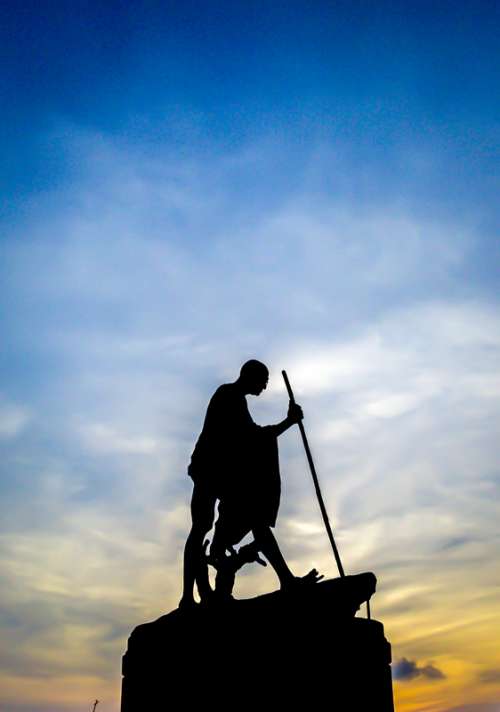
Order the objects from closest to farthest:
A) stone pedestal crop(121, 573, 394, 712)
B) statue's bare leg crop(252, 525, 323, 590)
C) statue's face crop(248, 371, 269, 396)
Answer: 1. stone pedestal crop(121, 573, 394, 712)
2. statue's bare leg crop(252, 525, 323, 590)
3. statue's face crop(248, 371, 269, 396)

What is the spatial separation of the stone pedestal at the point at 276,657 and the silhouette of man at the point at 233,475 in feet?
2.14

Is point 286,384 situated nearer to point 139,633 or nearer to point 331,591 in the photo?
point 331,591

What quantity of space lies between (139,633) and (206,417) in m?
2.52

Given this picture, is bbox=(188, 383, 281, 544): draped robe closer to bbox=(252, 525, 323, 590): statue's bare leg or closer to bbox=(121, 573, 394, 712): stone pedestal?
bbox=(252, 525, 323, 590): statue's bare leg

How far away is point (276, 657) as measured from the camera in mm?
6793

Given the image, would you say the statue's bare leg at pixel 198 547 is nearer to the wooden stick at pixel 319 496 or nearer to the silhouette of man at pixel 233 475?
the silhouette of man at pixel 233 475

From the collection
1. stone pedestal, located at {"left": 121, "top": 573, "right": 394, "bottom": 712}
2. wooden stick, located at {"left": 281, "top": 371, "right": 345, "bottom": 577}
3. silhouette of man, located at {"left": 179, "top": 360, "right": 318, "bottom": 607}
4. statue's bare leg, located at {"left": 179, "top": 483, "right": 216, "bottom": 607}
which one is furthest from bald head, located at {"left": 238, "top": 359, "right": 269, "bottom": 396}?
stone pedestal, located at {"left": 121, "top": 573, "right": 394, "bottom": 712}

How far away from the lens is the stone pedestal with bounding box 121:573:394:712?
6.64m

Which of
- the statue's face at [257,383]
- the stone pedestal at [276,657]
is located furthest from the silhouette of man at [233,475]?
the stone pedestal at [276,657]

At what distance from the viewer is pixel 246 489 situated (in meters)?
7.97

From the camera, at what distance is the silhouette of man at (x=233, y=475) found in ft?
26.0

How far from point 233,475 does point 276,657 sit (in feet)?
6.76

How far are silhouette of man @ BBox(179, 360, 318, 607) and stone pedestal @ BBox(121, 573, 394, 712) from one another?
651mm

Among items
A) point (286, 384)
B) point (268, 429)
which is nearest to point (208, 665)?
point (268, 429)
